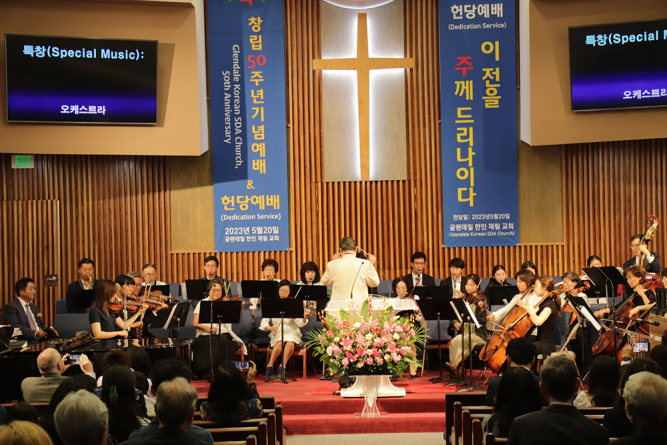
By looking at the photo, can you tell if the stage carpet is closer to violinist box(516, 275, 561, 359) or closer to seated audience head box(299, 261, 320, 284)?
violinist box(516, 275, 561, 359)

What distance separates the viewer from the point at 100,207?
31.1 feet

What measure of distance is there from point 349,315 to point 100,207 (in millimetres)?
5152

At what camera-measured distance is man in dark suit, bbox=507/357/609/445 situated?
255 cm

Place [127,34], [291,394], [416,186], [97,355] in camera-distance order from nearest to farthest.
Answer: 1. [97,355]
2. [291,394]
3. [127,34]
4. [416,186]

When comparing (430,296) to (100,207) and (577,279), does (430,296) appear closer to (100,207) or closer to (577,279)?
(577,279)

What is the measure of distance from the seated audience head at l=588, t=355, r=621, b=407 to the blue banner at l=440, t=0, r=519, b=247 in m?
5.83

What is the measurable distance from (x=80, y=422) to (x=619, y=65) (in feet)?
28.0

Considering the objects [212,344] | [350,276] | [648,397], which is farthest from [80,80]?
[648,397]

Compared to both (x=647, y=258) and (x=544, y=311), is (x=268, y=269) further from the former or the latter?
(x=647, y=258)

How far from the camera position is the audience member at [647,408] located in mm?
2350

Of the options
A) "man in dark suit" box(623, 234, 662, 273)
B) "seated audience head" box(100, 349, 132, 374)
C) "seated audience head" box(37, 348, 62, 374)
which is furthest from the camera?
"man in dark suit" box(623, 234, 662, 273)

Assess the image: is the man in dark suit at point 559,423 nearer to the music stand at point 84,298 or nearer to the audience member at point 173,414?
the audience member at point 173,414

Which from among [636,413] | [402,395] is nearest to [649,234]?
[402,395]

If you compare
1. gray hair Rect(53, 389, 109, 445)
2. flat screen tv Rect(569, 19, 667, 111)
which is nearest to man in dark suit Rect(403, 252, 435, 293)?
flat screen tv Rect(569, 19, 667, 111)
